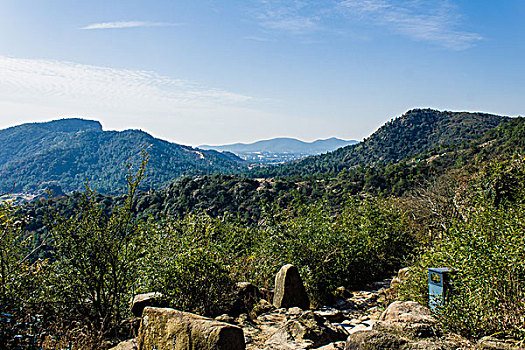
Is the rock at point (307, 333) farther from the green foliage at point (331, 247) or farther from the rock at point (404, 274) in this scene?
the green foliage at point (331, 247)

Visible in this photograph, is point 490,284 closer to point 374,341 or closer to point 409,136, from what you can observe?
point 374,341

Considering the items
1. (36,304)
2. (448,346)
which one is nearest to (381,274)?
(448,346)

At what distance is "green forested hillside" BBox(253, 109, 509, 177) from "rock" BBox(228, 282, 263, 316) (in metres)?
65.0

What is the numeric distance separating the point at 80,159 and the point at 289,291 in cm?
17047

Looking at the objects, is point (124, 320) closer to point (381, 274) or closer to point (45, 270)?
point (45, 270)

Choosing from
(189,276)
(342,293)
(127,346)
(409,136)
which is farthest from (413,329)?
(409,136)

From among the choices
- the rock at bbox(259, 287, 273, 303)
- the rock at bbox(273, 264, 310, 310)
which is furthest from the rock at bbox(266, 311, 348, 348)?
the rock at bbox(259, 287, 273, 303)

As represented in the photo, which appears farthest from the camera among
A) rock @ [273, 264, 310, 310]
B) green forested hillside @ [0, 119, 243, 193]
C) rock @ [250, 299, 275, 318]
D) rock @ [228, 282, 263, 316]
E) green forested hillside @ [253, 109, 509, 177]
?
green forested hillside @ [0, 119, 243, 193]

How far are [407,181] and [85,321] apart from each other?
111 feet

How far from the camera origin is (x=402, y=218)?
11.9 meters

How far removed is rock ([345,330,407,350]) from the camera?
3.57m

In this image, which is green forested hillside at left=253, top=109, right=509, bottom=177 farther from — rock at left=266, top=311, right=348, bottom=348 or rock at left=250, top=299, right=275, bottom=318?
rock at left=266, top=311, right=348, bottom=348

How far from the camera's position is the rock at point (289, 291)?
683cm

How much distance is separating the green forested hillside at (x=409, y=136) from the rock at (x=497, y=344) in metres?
67.7
